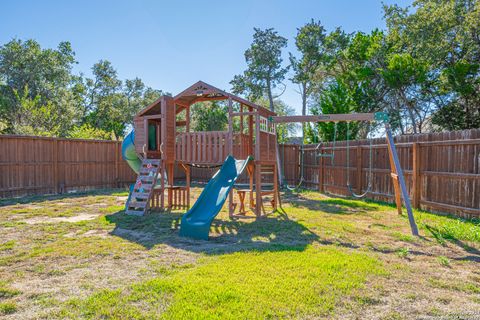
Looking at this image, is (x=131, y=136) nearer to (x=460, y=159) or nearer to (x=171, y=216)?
(x=171, y=216)

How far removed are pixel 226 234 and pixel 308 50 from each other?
65.1ft

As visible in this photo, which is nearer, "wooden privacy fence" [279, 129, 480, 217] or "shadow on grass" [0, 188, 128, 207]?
"wooden privacy fence" [279, 129, 480, 217]

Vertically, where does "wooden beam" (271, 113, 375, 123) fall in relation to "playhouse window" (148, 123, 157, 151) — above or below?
above

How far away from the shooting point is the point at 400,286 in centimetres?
324

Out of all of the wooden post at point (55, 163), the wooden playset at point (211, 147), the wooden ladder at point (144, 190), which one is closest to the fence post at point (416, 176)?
the wooden playset at point (211, 147)

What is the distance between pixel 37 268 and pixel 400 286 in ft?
12.8

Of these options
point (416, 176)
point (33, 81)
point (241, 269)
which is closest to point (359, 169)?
point (416, 176)

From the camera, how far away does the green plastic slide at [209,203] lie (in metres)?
5.32

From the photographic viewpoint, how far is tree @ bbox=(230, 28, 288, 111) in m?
24.5

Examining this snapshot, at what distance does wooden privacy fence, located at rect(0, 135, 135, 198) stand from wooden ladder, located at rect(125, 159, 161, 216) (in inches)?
197

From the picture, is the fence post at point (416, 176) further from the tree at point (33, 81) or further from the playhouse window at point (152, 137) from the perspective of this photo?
the tree at point (33, 81)

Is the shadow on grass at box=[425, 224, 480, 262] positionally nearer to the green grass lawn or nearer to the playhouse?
the green grass lawn

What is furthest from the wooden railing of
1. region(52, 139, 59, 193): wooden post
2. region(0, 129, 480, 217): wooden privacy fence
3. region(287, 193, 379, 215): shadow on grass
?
region(52, 139, 59, 193): wooden post

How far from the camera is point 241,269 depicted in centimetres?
365
